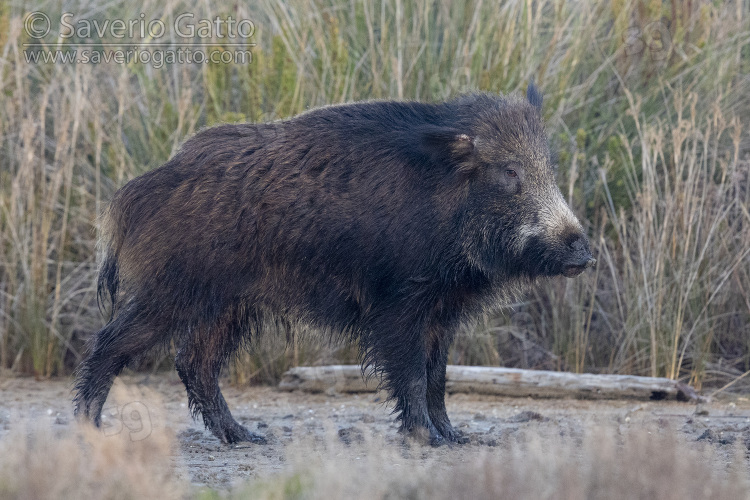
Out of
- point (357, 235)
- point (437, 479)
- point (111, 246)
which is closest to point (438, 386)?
point (357, 235)

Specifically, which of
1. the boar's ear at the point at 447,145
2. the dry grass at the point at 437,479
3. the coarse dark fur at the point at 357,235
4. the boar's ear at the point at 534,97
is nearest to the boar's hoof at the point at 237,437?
the coarse dark fur at the point at 357,235

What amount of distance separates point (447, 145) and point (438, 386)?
1133 mm

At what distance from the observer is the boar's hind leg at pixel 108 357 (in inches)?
169

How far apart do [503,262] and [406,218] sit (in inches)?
18.5

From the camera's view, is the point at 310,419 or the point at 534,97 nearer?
the point at 534,97

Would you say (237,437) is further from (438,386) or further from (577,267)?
(577,267)

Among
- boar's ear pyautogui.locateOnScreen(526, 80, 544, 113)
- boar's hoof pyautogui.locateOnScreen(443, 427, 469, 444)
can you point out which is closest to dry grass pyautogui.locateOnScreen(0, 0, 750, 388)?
boar's ear pyautogui.locateOnScreen(526, 80, 544, 113)

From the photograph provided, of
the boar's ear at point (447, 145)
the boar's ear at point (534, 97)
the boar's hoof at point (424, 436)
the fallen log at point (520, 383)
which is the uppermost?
the boar's ear at point (534, 97)

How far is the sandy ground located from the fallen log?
53 mm

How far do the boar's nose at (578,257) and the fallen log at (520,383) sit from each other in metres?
1.52

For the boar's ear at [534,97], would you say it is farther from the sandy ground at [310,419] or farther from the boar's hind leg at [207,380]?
the boar's hind leg at [207,380]

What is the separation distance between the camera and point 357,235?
420 cm

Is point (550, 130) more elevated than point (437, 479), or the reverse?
point (550, 130)

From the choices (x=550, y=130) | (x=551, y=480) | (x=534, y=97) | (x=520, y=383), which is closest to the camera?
(x=551, y=480)
